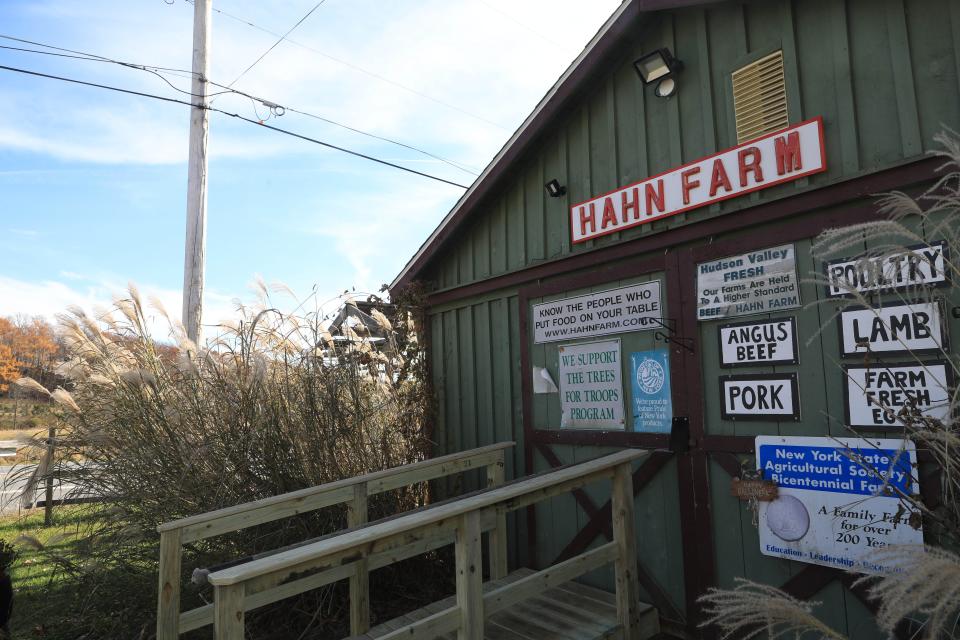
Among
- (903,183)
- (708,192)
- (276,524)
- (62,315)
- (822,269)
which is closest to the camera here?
(903,183)

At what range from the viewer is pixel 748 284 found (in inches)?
152

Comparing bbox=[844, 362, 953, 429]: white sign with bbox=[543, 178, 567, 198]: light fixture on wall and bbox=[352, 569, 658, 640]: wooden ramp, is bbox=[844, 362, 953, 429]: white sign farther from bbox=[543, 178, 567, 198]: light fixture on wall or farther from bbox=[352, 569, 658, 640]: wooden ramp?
bbox=[543, 178, 567, 198]: light fixture on wall

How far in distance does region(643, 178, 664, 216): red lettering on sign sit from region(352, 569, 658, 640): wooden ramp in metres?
2.79

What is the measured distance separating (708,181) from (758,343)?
1.16 metres

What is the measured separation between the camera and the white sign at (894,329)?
305cm

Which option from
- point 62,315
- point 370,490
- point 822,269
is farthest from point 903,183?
point 62,315

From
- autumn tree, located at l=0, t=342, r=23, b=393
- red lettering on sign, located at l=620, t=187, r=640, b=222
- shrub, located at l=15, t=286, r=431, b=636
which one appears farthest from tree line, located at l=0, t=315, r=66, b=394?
red lettering on sign, located at l=620, t=187, r=640, b=222

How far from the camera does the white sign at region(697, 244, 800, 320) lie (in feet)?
12.0

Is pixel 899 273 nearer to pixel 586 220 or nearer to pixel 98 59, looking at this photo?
pixel 586 220

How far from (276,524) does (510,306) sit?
2.82 m

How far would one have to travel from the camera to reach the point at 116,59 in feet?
28.6

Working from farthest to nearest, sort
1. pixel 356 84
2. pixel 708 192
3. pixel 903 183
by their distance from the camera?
pixel 356 84 < pixel 708 192 < pixel 903 183

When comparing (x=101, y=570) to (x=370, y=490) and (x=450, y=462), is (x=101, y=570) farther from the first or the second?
(x=450, y=462)

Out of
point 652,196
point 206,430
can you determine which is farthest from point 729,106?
point 206,430
